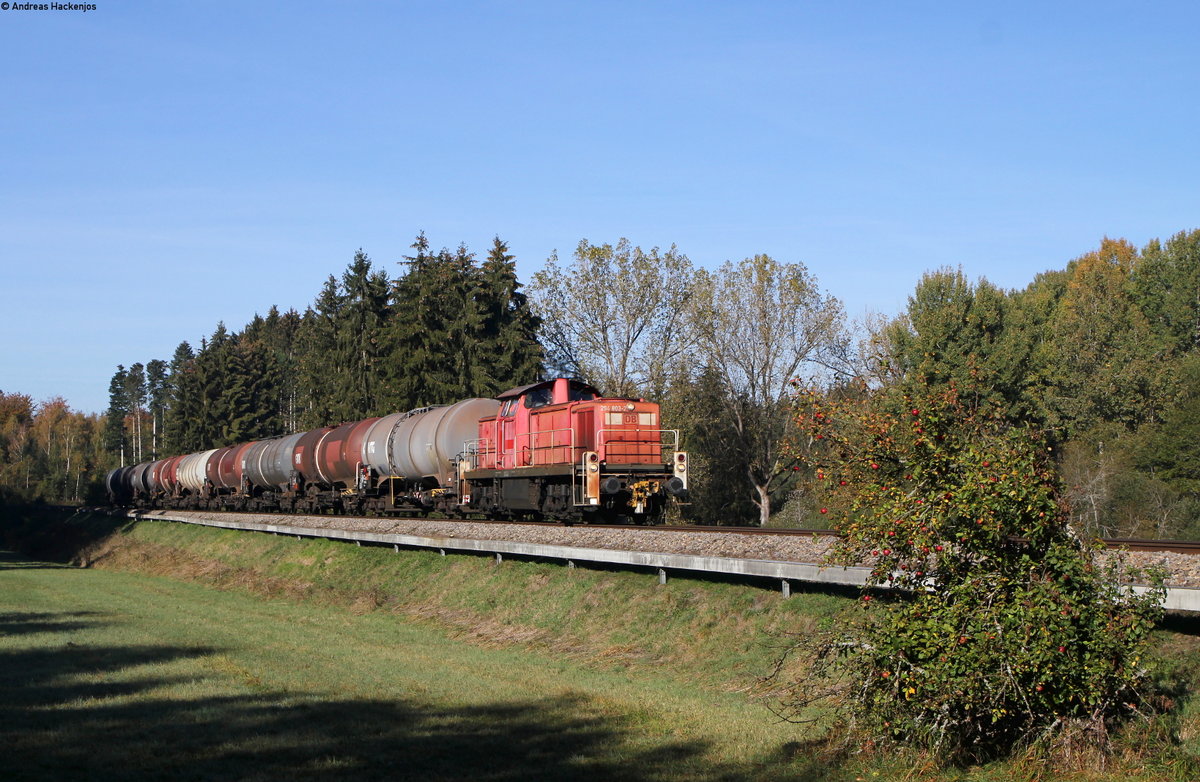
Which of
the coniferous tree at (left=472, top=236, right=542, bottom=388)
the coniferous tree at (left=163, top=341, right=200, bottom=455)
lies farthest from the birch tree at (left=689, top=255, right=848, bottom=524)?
the coniferous tree at (left=163, top=341, right=200, bottom=455)

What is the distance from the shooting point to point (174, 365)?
14788 cm

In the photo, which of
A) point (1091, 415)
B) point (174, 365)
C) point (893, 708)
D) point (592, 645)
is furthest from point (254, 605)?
point (174, 365)

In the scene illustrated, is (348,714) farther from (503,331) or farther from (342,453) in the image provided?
(503,331)

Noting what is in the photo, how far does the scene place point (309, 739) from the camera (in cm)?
1140

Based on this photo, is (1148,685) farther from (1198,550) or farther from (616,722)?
(616,722)

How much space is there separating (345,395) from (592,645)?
59.1 metres

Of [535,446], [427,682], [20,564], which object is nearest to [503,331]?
[20,564]

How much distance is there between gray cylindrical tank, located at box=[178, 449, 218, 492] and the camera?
55531mm

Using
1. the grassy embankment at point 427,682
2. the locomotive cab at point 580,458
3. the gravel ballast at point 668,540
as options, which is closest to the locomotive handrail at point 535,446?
the locomotive cab at point 580,458

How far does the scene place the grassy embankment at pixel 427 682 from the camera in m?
10.5

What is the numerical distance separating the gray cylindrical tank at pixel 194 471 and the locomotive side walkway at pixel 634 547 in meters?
23.4

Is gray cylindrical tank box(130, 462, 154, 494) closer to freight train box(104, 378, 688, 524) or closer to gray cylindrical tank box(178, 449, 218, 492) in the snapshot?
gray cylindrical tank box(178, 449, 218, 492)

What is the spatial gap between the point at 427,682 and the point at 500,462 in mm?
14094

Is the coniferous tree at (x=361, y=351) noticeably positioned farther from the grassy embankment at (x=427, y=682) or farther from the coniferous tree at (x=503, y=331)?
the grassy embankment at (x=427, y=682)
